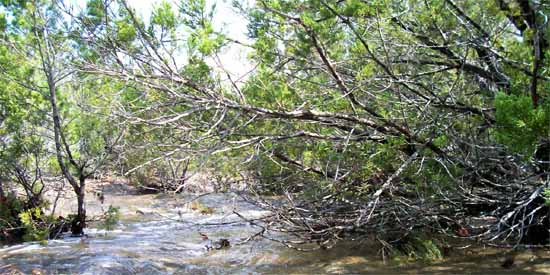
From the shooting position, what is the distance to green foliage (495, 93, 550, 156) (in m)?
3.80

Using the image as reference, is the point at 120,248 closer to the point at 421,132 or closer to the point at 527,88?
the point at 421,132

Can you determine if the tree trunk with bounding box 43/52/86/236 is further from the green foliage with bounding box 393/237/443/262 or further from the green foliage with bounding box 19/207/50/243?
the green foliage with bounding box 393/237/443/262

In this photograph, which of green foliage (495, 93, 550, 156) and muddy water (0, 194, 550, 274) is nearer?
green foliage (495, 93, 550, 156)

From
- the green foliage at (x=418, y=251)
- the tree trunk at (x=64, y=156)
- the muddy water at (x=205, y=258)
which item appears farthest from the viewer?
the tree trunk at (x=64, y=156)

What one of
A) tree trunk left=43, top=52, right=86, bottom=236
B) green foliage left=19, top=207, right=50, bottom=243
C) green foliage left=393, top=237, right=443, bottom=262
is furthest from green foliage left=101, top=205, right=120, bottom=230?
green foliage left=393, top=237, right=443, bottom=262

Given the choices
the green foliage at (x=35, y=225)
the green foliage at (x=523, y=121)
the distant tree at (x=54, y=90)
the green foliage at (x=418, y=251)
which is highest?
the distant tree at (x=54, y=90)

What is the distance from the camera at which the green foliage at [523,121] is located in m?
3.80

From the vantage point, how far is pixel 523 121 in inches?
151

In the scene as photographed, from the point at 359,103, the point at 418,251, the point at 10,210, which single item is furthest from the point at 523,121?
the point at 10,210

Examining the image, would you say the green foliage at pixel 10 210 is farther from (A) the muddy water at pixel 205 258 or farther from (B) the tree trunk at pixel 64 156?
(B) the tree trunk at pixel 64 156

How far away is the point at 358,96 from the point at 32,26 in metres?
4.90

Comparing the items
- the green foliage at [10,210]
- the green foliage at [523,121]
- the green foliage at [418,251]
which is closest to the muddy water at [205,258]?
the green foliage at [418,251]

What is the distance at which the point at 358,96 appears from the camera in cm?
639

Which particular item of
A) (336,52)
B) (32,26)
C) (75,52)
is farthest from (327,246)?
(32,26)
